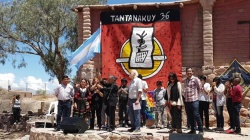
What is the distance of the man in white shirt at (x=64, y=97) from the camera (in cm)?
1046

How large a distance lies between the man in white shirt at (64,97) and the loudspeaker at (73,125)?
0.81m

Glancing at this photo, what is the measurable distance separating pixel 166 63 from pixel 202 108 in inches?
146

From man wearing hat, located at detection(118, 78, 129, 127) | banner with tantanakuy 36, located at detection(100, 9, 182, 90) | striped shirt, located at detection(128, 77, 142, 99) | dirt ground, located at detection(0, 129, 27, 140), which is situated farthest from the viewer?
dirt ground, located at detection(0, 129, 27, 140)

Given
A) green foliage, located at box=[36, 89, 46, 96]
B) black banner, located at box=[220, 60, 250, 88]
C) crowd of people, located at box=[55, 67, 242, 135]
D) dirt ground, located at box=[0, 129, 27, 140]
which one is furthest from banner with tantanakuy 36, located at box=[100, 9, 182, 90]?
green foliage, located at box=[36, 89, 46, 96]

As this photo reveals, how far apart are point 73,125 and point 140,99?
1.79 m

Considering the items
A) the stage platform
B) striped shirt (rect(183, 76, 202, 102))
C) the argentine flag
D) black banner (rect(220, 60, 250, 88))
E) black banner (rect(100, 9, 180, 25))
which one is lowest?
the stage platform

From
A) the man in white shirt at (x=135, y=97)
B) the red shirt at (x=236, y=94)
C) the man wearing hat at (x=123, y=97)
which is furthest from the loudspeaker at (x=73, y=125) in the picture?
the red shirt at (x=236, y=94)

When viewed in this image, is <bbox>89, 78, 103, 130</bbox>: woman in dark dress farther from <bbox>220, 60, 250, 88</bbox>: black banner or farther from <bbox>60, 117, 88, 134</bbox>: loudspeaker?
<bbox>220, 60, 250, 88</bbox>: black banner

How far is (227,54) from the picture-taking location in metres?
13.8

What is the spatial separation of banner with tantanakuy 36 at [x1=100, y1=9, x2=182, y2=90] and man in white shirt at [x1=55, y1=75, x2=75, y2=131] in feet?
13.3

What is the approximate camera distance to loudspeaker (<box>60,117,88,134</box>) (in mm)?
9617

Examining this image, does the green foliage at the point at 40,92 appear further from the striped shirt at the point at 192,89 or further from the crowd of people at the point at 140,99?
the striped shirt at the point at 192,89

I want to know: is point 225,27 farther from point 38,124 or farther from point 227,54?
point 38,124

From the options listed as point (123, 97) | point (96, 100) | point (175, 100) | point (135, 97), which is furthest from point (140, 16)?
point (175, 100)
